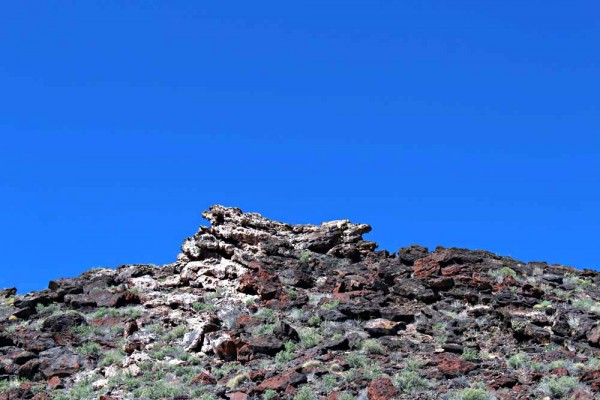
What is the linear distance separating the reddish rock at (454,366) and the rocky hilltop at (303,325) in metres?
0.05

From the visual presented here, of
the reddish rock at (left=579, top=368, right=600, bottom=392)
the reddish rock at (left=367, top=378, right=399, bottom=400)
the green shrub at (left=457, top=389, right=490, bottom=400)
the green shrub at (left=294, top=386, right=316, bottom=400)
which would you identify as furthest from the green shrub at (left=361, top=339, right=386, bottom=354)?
the reddish rock at (left=579, top=368, right=600, bottom=392)

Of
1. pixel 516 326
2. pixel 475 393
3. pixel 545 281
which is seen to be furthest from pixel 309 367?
pixel 545 281

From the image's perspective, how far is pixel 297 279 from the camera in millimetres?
30016

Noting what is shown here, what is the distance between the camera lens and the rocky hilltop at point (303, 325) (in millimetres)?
21516

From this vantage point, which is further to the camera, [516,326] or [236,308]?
[236,308]

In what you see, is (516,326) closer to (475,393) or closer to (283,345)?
(475,393)

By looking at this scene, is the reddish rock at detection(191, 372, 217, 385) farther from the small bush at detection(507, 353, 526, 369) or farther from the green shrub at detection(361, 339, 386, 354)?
the small bush at detection(507, 353, 526, 369)

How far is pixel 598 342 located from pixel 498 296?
4.52 meters

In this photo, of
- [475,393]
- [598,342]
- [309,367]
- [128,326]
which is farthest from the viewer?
[128,326]

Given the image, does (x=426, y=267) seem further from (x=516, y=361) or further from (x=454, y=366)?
(x=454, y=366)

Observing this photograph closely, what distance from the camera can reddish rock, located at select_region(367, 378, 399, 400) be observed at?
20056 millimetres

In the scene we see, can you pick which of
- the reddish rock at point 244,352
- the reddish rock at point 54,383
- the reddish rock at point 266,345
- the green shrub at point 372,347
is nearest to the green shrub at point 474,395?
the green shrub at point 372,347

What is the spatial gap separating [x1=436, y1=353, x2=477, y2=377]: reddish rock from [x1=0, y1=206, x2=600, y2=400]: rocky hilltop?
0.18 feet

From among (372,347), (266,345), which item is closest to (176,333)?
(266,345)
